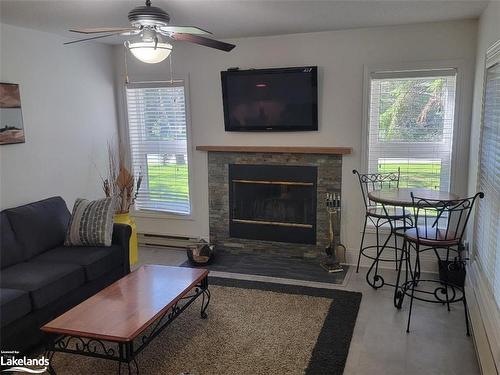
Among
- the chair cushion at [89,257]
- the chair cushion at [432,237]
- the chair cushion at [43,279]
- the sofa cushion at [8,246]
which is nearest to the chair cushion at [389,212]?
the chair cushion at [432,237]

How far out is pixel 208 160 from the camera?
4867 mm

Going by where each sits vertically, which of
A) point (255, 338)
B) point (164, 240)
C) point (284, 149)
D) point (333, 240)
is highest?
point (284, 149)

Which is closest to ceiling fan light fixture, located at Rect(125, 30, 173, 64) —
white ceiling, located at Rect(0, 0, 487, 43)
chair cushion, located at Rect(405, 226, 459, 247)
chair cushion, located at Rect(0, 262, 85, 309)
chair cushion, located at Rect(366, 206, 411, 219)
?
white ceiling, located at Rect(0, 0, 487, 43)

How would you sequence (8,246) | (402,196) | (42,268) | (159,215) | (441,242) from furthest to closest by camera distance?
(159,215) < (402,196) < (8,246) < (42,268) < (441,242)

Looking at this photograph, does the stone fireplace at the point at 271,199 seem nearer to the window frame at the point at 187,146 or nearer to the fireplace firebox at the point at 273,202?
the fireplace firebox at the point at 273,202

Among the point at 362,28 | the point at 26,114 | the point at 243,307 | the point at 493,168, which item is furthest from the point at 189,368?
the point at 362,28

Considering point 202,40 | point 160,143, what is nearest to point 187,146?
point 160,143

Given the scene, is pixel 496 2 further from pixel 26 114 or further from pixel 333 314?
pixel 26 114

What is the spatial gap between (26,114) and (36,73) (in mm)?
412

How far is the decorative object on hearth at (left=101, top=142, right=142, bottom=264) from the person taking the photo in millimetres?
4625

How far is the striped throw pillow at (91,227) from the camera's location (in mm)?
3723

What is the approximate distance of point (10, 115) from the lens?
3682mm

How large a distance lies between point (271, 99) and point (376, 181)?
→ 4.46 ft

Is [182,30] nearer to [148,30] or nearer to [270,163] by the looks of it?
[148,30]
